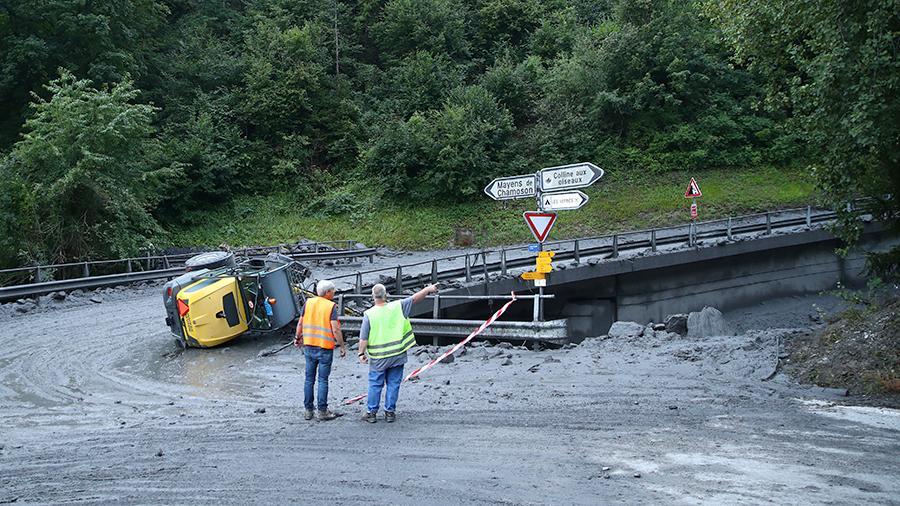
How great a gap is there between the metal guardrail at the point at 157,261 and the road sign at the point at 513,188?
47.0 feet

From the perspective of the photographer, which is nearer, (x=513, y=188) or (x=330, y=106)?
(x=513, y=188)

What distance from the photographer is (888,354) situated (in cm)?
930

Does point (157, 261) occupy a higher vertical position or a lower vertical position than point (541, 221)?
lower

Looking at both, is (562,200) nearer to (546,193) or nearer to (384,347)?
(546,193)

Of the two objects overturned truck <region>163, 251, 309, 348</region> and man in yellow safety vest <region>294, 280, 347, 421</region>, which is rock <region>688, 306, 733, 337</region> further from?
man in yellow safety vest <region>294, 280, 347, 421</region>

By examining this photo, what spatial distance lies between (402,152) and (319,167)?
25.0ft

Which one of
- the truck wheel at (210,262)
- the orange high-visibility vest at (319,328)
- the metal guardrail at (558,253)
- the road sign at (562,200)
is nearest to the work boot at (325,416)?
the orange high-visibility vest at (319,328)

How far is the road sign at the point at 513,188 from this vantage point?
12164 mm

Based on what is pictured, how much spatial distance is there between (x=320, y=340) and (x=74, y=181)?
21138 millimetres

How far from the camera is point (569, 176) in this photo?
11.7 m

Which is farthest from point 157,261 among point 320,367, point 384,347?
point 384,347

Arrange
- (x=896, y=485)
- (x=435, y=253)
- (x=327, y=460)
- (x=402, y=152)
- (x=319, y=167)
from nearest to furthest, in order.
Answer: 1. (x=896, y=485)
2. (x=327, y=460)
3. (x=435, y=253)
4. (x=402, y=152)
5. (x=319, y=167)

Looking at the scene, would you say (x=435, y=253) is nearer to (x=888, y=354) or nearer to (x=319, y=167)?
(x=319, y=167)

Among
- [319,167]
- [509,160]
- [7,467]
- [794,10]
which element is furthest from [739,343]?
[319,167]
